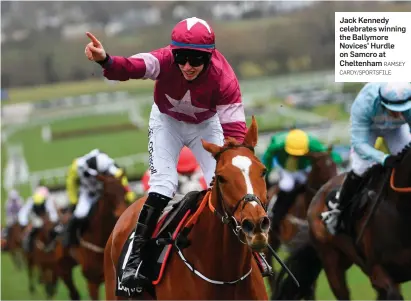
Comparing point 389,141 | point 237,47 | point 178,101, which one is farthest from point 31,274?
point 237,47

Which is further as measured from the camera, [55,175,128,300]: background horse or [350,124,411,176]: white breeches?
[55,175,128,300]: background horse

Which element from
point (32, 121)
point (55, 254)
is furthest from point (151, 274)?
point (32, 121)

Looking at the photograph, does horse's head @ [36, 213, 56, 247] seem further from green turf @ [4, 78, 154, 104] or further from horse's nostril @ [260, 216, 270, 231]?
green turf @ [4, 78, 154, 104]

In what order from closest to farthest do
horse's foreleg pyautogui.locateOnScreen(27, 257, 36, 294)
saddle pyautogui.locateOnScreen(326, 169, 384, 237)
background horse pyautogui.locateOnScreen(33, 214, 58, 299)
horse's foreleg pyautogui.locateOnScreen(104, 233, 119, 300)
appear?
horse's foreleg pyautogui.locateOnScreen(104, 233, 119, 300), saddle pyautogui.locateOnScreen(326, 169, 384, 237), background horse pyautogui.locateOnScreen(33, 214, 58, 299), horse's foreleg pyautogui.locateOnScreen(27, 257, 36, 294)

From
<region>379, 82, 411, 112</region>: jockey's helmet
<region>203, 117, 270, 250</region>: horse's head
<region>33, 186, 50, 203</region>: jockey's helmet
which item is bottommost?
<region>33, 186, 50, 203</region>: jockey's helmet

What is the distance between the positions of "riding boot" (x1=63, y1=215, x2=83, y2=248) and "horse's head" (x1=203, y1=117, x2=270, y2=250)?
18.7 ft

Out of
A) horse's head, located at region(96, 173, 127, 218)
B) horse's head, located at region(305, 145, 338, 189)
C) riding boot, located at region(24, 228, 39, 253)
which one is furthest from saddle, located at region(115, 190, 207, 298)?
riding boot, located at region(24, 228, 39, 253)

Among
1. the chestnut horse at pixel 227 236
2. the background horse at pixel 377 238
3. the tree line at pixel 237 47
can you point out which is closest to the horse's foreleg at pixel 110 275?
the chestnut horse at pixel 227 236

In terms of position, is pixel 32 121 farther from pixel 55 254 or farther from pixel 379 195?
pixel 379 195

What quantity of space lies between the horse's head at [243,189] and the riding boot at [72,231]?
18.7 ft

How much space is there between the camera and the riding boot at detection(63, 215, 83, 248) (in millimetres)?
9677

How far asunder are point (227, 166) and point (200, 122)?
1.01m

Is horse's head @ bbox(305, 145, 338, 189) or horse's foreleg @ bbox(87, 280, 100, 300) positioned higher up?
horse's head @ bbox(305, 145, 338, 189)

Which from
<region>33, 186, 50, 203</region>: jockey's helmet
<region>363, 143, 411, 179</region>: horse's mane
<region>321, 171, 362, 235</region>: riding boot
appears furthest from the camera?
<region>33, 186, 50, 203</region>: jockey's helmet
